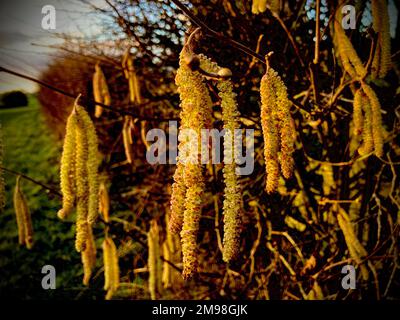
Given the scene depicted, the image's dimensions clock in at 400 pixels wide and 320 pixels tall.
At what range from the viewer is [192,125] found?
710mm

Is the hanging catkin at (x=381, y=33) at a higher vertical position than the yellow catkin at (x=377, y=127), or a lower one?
higher

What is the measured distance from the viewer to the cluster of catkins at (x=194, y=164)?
2.33ft

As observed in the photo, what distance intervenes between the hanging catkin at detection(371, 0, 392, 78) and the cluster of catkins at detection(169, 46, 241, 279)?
581 mm

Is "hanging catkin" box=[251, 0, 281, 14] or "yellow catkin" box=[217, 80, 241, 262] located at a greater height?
"hanging catkin" box=[251, 0, 281, 14]

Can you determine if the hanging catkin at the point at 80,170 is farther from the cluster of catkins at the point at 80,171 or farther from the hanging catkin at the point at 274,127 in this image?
the hanging catkin at the point at 274,127

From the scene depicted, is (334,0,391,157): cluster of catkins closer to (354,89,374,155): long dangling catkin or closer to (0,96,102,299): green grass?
(354,89,374,155): long dangling catkin

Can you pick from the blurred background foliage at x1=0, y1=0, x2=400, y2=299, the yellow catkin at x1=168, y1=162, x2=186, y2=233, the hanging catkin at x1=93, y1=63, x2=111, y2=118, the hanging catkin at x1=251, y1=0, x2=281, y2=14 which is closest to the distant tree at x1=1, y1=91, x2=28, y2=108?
the blurred background foliage at x1=0, y1=0, x2=400, y2=299

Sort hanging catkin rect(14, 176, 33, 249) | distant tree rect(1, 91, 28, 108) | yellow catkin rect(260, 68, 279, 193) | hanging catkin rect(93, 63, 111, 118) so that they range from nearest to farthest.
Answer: yellow catkin rect(260, 68, 279, 193), hanging catkin rect(14, 176, 33, 249), hanging catkin rect(93, 63, 111, 118), distant tree rect(1, 91, 28, 108)

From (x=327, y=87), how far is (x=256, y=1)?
5.07 feet

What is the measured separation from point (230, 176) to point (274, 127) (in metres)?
0.15

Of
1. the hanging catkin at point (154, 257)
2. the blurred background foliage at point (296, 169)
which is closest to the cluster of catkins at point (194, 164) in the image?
the blurred background foliage at point (296, 169)

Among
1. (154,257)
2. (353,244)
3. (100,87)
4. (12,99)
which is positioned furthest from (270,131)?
(12,99)

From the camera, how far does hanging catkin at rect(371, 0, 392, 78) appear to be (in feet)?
3.52

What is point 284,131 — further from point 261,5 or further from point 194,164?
point 261,5
